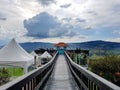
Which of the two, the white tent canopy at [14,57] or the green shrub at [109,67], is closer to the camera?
the green shrub at [109,67]

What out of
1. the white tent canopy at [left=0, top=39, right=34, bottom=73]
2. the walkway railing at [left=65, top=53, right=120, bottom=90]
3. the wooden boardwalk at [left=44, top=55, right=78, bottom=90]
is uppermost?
the white tent canopy at [left=0, top=39, right=34, bottom=73]

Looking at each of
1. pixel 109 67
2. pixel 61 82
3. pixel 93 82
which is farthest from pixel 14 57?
pixel 93 82

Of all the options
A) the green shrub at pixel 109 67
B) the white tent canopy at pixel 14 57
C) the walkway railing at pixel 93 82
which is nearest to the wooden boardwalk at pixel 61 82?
the green shrub at pixel 109 67

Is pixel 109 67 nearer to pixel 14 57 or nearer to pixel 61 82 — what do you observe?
pixel 61 82

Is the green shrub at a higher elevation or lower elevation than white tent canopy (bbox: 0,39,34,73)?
lower

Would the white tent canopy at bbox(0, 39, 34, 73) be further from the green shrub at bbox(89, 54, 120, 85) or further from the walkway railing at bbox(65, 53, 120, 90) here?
the walkway railing at bbox(65, 53, 120, 90)

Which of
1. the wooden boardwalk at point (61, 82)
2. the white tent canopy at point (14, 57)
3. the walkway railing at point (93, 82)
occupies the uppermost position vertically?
the white tent canopy at point (14, 57)

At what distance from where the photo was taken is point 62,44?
128 meters

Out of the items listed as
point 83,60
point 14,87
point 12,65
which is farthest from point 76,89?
point 83,60

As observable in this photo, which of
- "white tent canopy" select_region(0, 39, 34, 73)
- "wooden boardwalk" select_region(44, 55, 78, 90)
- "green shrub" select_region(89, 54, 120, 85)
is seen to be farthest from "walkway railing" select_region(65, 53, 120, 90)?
"white tent canopy" select_region(0, 39, 34, 73)

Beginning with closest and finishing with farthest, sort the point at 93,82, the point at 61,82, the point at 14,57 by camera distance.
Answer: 1. the point at 93,82
2. the point at 61,82
3. the point at 14,57

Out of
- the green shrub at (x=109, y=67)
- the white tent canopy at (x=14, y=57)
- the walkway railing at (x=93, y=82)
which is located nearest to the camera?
the walkway railing at (x=93, y=82)

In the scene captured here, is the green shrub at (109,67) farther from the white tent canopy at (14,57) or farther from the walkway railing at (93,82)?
the white tent canopy at (14,57)

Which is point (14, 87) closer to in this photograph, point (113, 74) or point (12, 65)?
point (113, 74)
